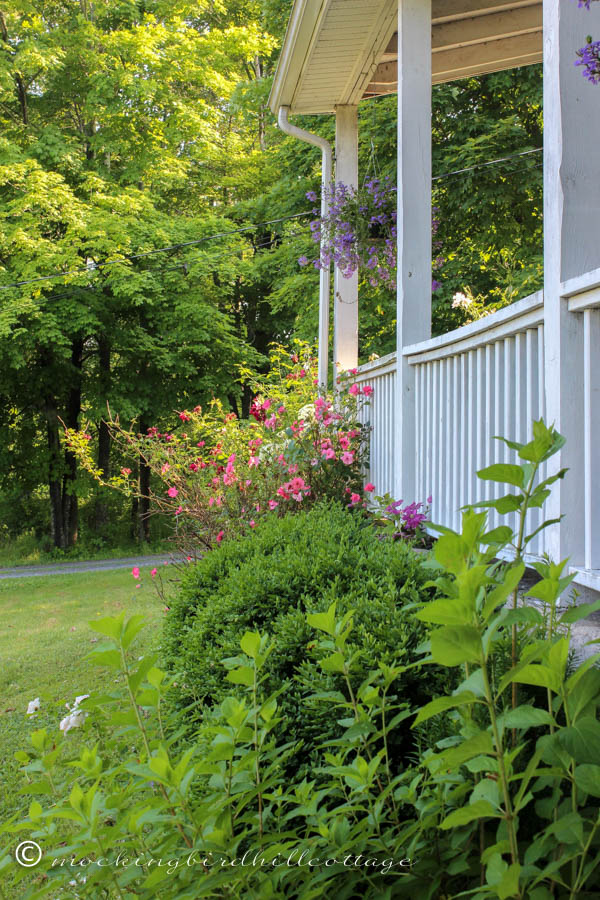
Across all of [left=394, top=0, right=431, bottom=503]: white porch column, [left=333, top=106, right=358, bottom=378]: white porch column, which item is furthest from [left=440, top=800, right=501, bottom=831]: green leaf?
[left=333, top=106, right=358, bottom=378]: white porch column

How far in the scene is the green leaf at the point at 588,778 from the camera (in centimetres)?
A: 79

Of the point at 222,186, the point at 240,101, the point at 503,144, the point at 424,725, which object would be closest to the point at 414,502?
the point at 424,725

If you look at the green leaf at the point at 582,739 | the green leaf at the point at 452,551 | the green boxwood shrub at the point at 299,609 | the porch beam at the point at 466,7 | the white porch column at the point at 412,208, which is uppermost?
the porch beam at the point at 466,7

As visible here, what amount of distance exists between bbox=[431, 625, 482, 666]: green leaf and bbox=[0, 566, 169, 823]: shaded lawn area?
3.25 feet

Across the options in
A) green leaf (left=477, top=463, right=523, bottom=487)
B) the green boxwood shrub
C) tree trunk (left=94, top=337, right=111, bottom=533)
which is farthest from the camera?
tree trunk (left=94, top=337, right=111, bottom=533)

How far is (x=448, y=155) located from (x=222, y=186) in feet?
29.6

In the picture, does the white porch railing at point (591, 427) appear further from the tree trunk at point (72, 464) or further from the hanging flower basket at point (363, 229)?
the tree trunk at point (72, 464)

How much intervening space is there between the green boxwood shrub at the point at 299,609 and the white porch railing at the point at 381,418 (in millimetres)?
1345

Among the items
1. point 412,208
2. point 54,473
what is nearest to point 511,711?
point 412,208

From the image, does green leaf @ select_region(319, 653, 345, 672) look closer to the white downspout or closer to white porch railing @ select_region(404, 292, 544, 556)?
white porch railing @ select_region(404, 292, 544, 556)

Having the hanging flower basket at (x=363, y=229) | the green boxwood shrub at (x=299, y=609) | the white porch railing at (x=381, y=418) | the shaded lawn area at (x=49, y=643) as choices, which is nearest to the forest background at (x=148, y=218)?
the shaded lawn area at (x=49, y=643)

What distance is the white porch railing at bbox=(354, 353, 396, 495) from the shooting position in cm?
449

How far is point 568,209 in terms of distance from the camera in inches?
83.9

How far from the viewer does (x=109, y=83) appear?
14.6 m
